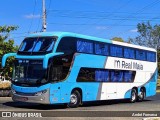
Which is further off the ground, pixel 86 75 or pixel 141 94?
pixel 86 75

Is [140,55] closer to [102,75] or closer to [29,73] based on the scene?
[102,75]

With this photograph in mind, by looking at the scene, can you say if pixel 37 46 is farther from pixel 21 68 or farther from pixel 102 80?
pixel 102 80

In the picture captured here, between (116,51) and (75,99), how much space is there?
5.41 m

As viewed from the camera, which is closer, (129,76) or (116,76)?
(116,76)

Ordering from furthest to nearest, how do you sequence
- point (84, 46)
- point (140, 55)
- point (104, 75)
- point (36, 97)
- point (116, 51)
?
point (140, 55) → point (116, 51) → point (104, 75) → point (84, 46) → point (36, 97)

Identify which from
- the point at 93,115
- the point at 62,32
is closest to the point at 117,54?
the point at 62,32

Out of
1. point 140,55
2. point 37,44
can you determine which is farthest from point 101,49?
point 140,55

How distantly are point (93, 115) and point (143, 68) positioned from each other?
14.5 metres

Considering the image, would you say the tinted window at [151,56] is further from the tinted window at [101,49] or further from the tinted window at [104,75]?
the tinted window at [101,49]

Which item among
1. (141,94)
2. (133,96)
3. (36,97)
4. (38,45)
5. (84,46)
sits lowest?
(133,96)

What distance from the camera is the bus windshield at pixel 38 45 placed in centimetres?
2094

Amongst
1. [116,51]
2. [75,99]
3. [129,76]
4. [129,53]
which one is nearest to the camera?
[75,99]

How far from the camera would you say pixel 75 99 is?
894 inches

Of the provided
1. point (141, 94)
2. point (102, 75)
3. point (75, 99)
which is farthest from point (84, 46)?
point (141, 94)
